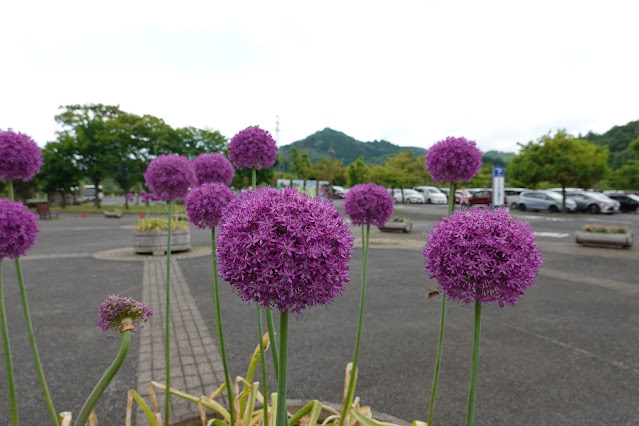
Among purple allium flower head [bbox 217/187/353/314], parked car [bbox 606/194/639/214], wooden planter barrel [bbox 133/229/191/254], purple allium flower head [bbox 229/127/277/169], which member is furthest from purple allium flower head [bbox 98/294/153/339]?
parked car [bbox 606/194/639/214]

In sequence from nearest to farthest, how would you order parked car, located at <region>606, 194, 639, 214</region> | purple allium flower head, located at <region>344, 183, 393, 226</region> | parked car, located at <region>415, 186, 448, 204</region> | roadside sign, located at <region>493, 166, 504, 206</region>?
1. purple allium flower head, located at <region>344, 183, 393, 226</region>
2. roadside sign, located at <region>493, 166, 504, 206</region>
3. parked car, located at <region>606, 194, 639, 214</region>
4. parked car, located at <region>415, 186, 448, 204</region>

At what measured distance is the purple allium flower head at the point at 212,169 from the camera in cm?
405

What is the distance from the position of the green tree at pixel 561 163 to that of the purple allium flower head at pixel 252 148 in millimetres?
40176

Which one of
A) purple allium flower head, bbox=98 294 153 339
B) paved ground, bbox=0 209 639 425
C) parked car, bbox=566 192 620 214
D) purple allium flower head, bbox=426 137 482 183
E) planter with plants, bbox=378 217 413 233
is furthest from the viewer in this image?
parked car, bbox=566 192 620 214

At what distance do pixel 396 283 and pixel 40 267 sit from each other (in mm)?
11840

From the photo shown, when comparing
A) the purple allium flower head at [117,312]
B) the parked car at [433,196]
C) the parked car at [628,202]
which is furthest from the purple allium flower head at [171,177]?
the parked car at [433,196]

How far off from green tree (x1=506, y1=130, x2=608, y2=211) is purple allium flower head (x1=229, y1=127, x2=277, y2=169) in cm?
4018

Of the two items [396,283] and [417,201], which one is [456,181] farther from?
[417,201]

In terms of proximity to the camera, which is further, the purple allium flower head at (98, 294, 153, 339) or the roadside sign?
the roadside sign

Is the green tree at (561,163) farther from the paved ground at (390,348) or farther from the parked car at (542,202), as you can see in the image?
the paved ground at (390,348)

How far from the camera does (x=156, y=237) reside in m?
15.0

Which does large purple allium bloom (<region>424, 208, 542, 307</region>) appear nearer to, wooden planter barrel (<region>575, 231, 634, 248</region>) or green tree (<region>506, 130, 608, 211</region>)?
wooden planter barrel (<region>575, 231, 634, 248</region>)

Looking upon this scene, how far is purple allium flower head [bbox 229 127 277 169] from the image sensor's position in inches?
142

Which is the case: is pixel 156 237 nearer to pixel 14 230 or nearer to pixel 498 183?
pixel 14 230
